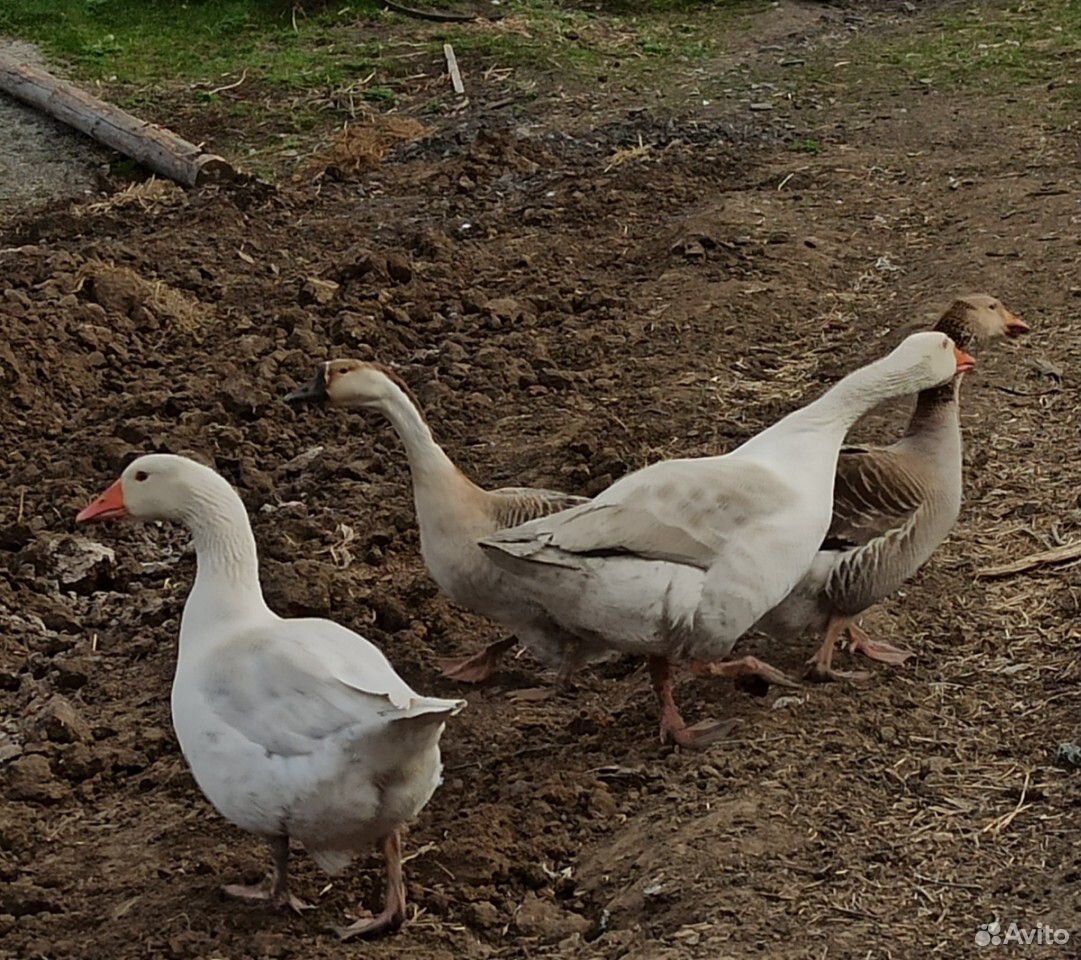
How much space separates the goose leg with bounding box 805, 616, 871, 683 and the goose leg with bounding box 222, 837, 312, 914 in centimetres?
185

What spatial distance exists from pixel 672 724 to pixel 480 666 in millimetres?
883

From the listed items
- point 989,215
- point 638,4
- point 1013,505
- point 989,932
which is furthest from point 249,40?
point 989,932

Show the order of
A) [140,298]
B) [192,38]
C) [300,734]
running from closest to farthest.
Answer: [300,734] → [140,298] → [192,38]

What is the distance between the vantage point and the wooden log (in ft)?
37.4

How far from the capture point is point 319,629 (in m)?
4.36

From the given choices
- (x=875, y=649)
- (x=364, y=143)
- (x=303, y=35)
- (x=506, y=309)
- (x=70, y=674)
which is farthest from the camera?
(x=303, y=35)

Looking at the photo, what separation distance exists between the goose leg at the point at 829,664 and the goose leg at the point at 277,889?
1.85 m

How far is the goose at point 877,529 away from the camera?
5285 millimetres

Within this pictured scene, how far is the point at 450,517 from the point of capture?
541cm

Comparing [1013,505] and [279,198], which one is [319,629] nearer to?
[1013,505]

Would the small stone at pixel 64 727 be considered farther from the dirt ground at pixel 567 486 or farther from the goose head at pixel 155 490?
the goose head at pixel 155 490

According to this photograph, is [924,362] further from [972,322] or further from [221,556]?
[221,556]

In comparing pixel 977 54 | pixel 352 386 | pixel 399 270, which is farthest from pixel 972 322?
pixel 977 54

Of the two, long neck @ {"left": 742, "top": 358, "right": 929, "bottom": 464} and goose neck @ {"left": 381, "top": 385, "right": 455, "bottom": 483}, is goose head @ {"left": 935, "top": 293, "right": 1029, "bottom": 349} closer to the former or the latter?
long neck @ {"left": 742, "top": 358, "right": 929, "bottom": 464}
